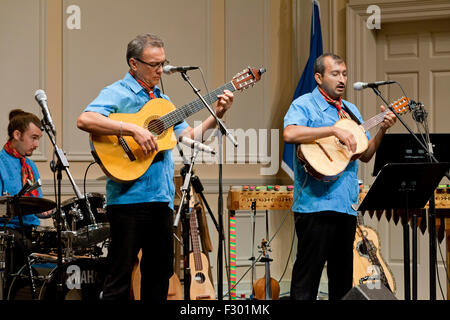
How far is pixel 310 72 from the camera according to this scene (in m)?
6.39

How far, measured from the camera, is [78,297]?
476 cm

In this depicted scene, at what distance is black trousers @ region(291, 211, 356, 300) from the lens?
12.5 ft

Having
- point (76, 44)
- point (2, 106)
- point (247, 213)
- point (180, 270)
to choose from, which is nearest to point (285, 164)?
point (247, 213)

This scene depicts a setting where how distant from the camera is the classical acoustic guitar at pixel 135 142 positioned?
3402 millimetres

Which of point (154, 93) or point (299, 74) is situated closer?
point (154, 93)

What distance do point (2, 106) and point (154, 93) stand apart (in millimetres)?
2850

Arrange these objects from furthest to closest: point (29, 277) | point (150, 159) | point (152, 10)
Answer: point (152, 10)
point (29, 277)
point (150, 159)

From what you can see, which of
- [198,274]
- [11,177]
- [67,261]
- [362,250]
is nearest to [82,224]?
[67,261]

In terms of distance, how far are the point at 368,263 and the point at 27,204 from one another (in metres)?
2.69

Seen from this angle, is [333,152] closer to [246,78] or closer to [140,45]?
[246,78]

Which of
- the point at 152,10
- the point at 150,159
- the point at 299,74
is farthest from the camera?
the point at 299,74

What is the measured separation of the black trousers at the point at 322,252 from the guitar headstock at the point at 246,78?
2.92 ft

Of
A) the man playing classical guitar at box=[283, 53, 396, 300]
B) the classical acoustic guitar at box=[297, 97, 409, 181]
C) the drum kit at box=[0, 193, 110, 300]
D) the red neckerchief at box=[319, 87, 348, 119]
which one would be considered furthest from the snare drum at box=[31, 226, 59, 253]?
the red neckerchief at box=[319, 87, 348, 119]

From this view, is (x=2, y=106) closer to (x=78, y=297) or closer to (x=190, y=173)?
(x=78, y=297)
